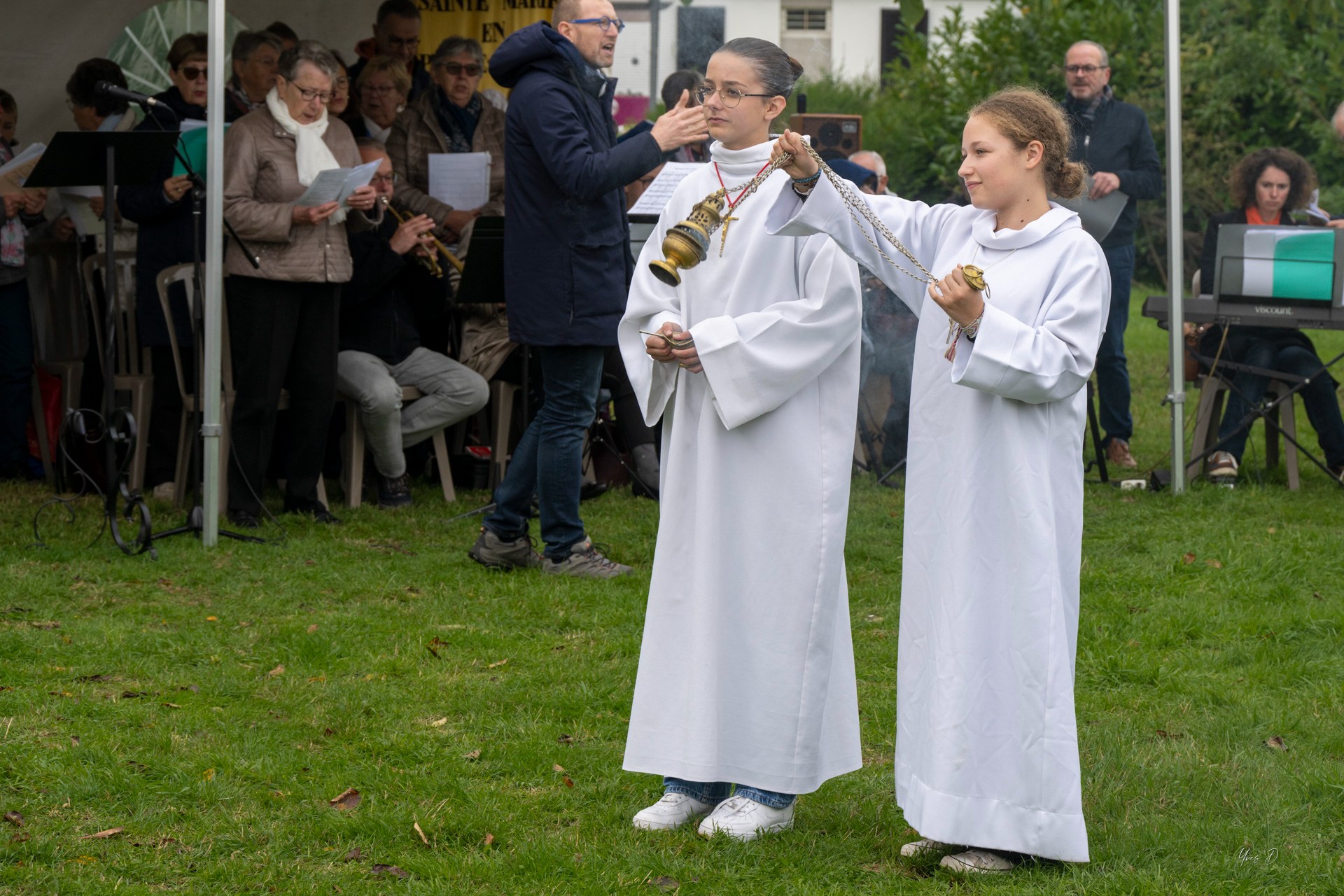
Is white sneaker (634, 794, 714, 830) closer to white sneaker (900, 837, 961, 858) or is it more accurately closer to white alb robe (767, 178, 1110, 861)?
white sneaker (900, 837, 961, 858)

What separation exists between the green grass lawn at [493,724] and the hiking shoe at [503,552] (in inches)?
4.4

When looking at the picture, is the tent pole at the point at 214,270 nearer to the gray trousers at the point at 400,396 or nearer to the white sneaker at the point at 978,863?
the gray trousers at the point at 400,396

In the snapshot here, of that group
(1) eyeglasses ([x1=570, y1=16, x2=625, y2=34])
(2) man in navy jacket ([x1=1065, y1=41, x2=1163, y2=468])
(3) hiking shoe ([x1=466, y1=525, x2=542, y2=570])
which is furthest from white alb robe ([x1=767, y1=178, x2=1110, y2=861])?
(2) man in navy jacket ([x1=1065, y1=41, x2=1163, y2=468])

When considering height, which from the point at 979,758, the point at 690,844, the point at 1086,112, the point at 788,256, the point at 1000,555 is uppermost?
the point at 1086,112

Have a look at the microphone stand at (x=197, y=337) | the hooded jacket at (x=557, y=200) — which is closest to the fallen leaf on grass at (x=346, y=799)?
the hooded jacket at (x=557, y=200)

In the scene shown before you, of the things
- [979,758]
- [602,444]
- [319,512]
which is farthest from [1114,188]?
[979,758]

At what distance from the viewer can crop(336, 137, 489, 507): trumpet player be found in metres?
7.66

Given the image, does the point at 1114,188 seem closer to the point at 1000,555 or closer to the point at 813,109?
the point at 1000,555

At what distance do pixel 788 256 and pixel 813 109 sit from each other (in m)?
29.0

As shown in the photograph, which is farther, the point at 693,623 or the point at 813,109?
the point at 813,109

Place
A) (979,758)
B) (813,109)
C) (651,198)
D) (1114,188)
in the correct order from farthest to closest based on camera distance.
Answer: (813,109), (1114,188), (651,198), (979,758)

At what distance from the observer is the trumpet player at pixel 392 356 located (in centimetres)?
766

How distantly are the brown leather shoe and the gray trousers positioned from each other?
12.3 ft

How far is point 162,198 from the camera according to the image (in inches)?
284
